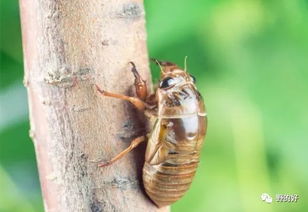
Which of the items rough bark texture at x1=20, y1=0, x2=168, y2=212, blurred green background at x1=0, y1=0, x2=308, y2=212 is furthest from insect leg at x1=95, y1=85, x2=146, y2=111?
blurred green background at x1=0, y1=0, x2=308, y2=212

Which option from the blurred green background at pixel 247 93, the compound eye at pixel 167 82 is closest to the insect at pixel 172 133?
the compound eye at pixel 167 82

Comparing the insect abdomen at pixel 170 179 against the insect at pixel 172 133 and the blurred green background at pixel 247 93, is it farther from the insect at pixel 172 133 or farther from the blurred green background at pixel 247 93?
the blurred green background at pixel 247 93

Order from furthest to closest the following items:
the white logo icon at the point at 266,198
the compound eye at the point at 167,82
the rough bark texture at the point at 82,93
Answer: the white logo icon at the point at 266,198, the compound eye at the point at 167,82, the rough bark texture at the point at 82,93

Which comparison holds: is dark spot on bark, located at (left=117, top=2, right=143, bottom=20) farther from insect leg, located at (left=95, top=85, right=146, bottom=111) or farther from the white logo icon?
the white logo icon

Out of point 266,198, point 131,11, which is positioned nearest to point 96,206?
point 131,11

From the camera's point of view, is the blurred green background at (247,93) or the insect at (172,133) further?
the blurred green background at (247,93)

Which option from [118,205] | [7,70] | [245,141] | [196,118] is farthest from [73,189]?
[245,141]
